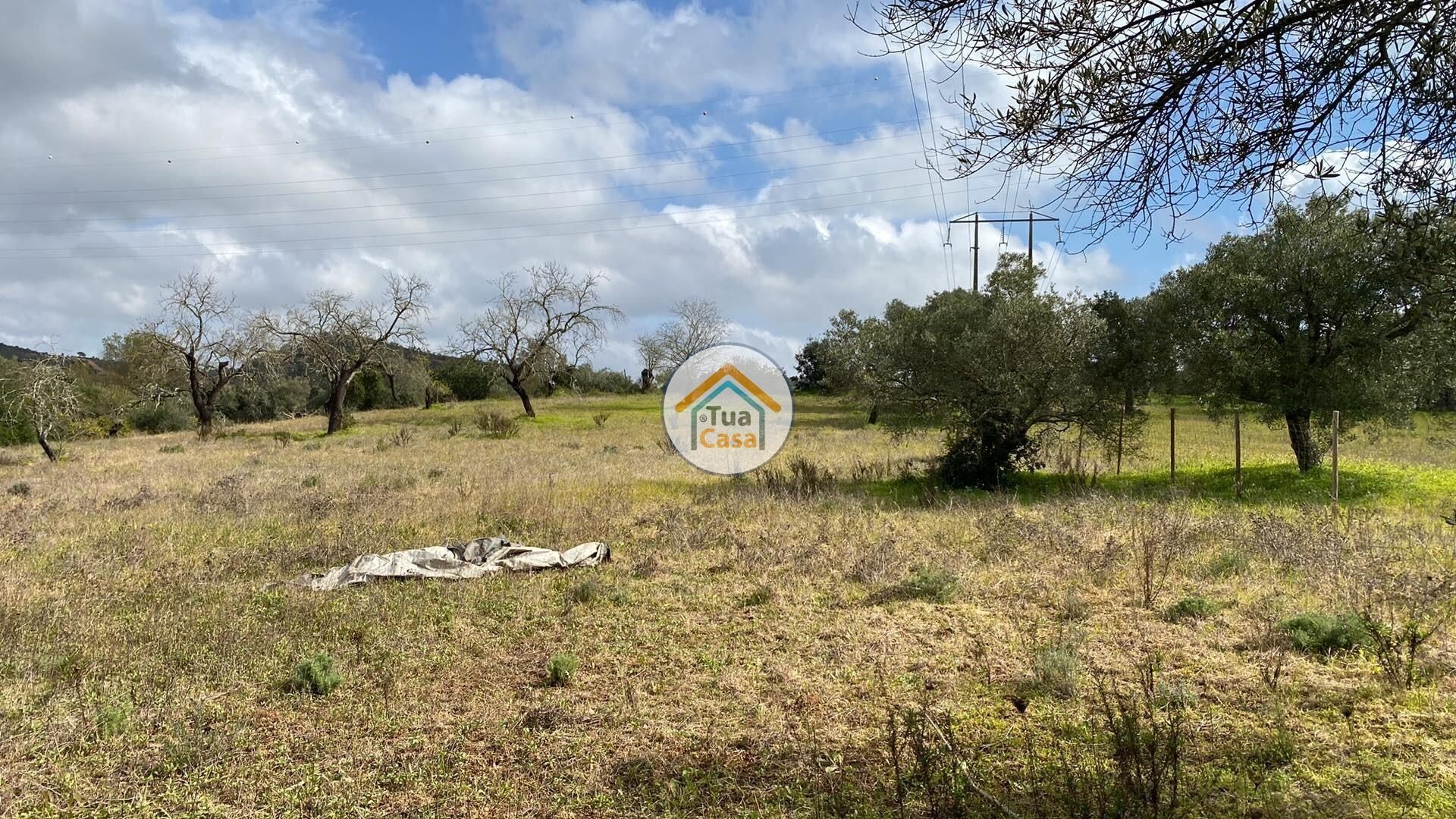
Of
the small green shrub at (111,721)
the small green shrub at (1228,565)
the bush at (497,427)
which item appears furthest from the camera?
the bush at (497,427)

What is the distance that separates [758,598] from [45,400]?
2260 cm

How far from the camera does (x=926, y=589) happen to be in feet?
22.4

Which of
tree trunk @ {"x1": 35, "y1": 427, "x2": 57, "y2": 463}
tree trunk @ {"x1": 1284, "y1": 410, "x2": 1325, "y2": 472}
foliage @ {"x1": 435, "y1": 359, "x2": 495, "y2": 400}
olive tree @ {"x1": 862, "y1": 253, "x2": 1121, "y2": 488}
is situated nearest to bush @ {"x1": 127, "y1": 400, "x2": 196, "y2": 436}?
foliage @ {"x1": 435, "y1": 359, "x2": 495, "y2": 400}

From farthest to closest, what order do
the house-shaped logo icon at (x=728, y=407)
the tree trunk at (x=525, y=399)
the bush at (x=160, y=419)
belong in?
the bush at (x=160, y=419) < the tree trunk at (x=525, y=399) < the house-shaped logo icon at (x=728, y=407)

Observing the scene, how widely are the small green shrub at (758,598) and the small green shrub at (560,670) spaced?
80.2 inches

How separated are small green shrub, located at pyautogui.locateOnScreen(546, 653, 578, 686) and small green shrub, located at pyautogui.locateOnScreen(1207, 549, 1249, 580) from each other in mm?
6206

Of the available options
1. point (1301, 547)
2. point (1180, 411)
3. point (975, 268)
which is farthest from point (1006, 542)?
point (1180, 411)

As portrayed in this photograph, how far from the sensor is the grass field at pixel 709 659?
12.0 ft

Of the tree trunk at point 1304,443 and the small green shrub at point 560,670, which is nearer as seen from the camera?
the small green shrub at point 560,670

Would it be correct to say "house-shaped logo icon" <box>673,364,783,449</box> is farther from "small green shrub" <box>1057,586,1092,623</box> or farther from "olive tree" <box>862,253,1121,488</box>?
"small green shrub" <box>1057,586,1092,623</box>

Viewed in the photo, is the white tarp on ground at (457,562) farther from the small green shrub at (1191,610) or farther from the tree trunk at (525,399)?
the tree trunk at (525,399)

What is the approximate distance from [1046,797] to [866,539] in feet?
19.2

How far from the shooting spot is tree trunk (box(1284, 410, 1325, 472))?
45.7 ft

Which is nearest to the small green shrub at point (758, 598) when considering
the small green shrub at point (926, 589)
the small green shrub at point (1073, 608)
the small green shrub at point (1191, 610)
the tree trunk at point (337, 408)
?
the small green shrub at point (926, 589)
